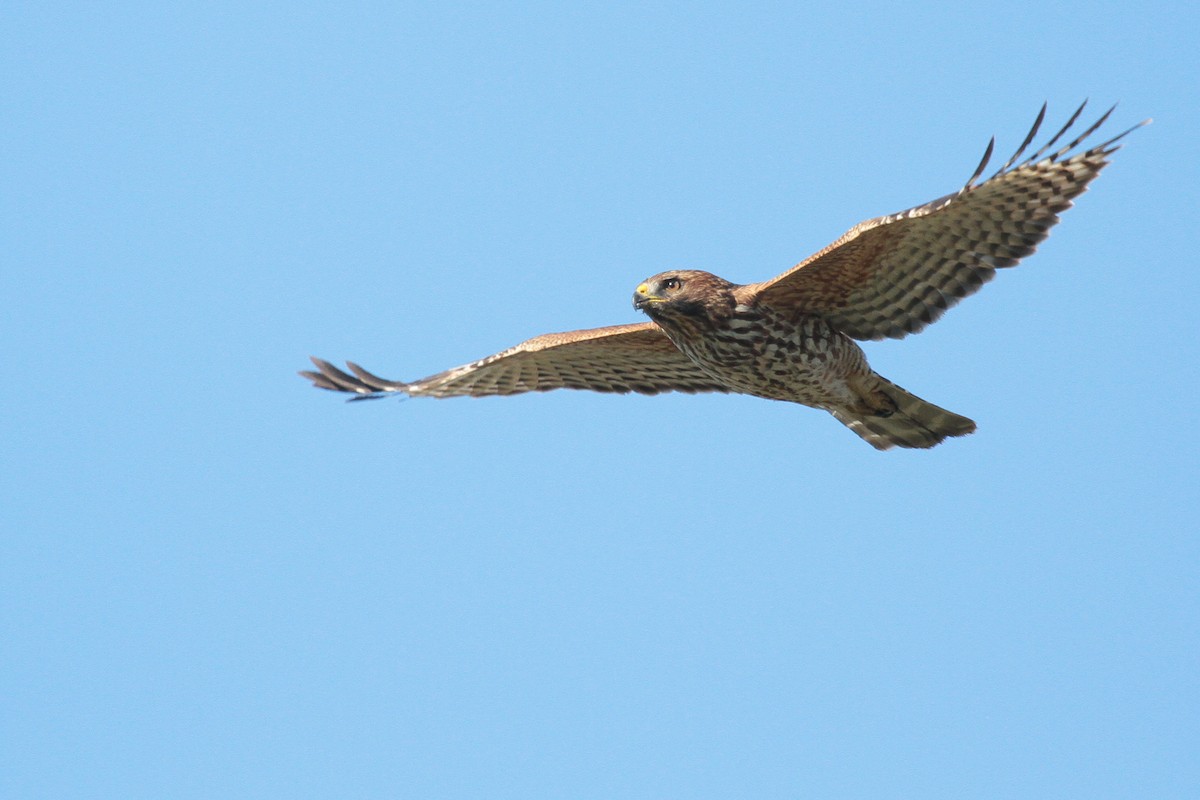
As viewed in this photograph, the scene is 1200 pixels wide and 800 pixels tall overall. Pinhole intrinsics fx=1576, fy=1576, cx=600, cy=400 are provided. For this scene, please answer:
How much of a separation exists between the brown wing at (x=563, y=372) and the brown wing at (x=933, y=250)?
Answer: 1.37 metres

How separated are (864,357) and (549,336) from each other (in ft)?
7.82

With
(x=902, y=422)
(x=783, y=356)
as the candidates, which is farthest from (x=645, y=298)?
(x=902, y=422)

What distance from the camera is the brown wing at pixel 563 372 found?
39.0 ft

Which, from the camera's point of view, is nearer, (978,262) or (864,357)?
(978,262)

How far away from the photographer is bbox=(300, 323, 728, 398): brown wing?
11.9 m

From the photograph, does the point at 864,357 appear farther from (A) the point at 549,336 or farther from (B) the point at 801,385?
(A) the point at 549,336

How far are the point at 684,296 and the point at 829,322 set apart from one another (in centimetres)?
111

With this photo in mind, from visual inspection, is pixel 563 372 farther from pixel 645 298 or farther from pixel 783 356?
pixel 783 356

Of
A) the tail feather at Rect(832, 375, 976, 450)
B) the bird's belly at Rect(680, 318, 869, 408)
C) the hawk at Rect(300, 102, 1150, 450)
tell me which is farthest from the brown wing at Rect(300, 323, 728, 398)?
the tail feather at Rect(832, 375, 976, 450)

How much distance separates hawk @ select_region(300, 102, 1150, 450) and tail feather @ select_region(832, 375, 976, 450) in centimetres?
1

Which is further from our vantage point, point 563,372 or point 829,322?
point 563,372

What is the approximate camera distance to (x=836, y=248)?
10234 mm

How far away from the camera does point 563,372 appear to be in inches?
494

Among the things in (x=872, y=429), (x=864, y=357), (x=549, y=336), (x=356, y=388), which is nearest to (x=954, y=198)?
(x=864, y=357)
